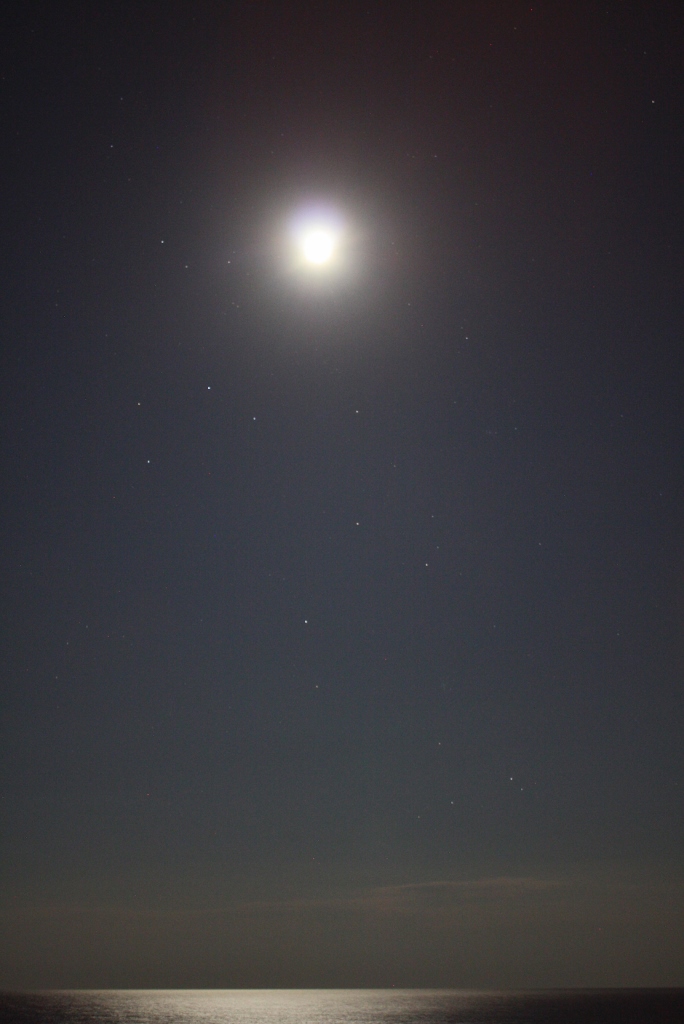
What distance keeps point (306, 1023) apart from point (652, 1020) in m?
36.4

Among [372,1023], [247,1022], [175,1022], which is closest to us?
[372,1023]

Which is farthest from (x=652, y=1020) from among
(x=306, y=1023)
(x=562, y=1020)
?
(x=306, y=1023)

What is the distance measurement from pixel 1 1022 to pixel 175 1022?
22370 mm

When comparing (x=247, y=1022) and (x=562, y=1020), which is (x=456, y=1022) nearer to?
(x=562, y=1020)

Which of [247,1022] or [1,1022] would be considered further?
[247,1022]

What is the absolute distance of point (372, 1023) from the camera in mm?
84875

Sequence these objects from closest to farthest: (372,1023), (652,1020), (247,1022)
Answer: (652,1020) < (372,1023) < (247,1022)

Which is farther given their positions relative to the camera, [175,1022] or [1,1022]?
[175,1022]

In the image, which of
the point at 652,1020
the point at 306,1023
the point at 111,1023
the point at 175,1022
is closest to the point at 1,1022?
the point at 111,1023

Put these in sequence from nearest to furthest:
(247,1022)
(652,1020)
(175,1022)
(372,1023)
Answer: (652,1020) < (372,1023) < (175,1022) < (247,1022)

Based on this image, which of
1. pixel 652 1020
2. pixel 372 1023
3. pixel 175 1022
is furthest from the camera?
pixel 175 1022

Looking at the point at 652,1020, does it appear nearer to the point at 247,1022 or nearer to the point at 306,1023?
the point at 306,1023

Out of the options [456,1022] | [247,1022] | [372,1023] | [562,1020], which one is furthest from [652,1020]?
[247,1022]

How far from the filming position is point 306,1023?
90188 millimetres
